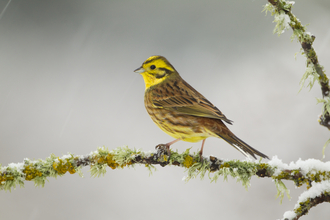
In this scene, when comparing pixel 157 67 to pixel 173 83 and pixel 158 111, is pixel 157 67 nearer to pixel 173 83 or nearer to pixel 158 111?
pixel 173 83

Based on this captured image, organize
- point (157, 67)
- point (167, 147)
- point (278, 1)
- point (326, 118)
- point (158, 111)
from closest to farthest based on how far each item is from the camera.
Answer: point (278, 1), point (326, 118), point (167, 147), point (158, 111), point (157, 67)

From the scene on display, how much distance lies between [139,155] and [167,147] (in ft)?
0.74

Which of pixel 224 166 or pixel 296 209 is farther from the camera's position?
pixel 224 166

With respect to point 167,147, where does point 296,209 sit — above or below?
below

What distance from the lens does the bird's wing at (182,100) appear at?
2.40 meters

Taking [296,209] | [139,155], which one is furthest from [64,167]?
[296,209]

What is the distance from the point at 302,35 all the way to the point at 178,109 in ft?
4.31

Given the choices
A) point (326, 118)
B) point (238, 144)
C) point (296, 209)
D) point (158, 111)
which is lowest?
point (296, 209)

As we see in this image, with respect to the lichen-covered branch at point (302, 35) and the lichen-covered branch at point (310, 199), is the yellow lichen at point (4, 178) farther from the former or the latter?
the lichen-covered branch at point (302, 35)

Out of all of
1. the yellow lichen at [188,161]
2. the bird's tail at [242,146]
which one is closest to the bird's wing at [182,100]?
the bird's tail at [242,146]

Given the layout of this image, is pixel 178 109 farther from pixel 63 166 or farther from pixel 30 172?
pixel 30 172

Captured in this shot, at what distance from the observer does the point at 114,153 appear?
196 centimetres

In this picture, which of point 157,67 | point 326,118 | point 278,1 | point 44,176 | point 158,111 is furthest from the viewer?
point 157,67

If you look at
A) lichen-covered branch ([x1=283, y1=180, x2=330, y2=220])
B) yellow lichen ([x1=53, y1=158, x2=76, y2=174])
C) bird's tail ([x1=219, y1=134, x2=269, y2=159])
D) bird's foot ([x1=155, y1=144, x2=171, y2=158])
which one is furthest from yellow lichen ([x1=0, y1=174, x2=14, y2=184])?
lichen-covered branch ([x1=283, y1=180, x2=330, y2=220])
